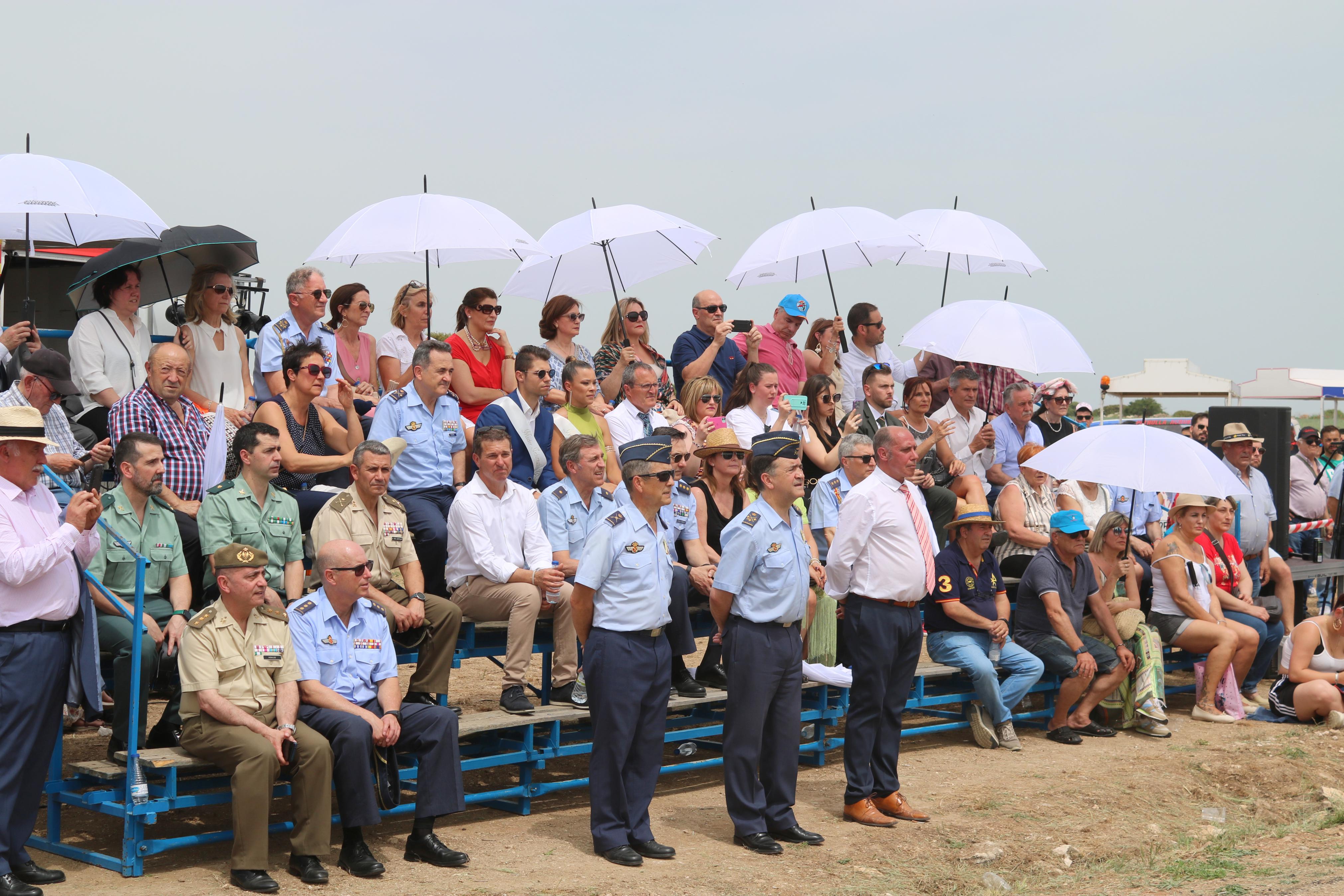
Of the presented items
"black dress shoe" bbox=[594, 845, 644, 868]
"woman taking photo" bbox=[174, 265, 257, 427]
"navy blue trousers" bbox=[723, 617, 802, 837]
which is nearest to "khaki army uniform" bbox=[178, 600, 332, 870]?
"black dress shoe" bbox=[594, 845, 644, 868]

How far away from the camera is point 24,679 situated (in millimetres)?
5578

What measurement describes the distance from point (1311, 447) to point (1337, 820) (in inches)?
354

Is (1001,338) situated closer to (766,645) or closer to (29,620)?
(766,645)

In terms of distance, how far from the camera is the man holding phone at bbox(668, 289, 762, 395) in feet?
34.4

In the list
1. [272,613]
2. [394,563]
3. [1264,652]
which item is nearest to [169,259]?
[394,563]

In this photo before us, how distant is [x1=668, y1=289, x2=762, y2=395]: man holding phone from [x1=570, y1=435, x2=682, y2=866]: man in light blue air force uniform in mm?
3864

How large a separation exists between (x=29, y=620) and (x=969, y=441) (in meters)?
7.38

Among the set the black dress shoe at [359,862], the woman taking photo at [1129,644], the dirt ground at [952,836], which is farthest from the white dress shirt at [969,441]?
the black dress shoe at [359,862]

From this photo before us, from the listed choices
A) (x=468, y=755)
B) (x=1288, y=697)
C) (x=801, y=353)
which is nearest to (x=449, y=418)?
(x=468, y=755)

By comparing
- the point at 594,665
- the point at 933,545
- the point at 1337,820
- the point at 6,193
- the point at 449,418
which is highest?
the point at 6,193

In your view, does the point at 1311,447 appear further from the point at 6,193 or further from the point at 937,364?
the point at 6,193

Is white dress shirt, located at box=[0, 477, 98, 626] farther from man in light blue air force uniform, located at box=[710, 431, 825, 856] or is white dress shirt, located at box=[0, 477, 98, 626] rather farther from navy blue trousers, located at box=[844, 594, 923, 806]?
navy blue trousers, located at box=[844, 594, 923, 806]

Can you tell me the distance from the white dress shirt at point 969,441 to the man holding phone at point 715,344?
1.60 meters

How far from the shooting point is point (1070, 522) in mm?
9461
